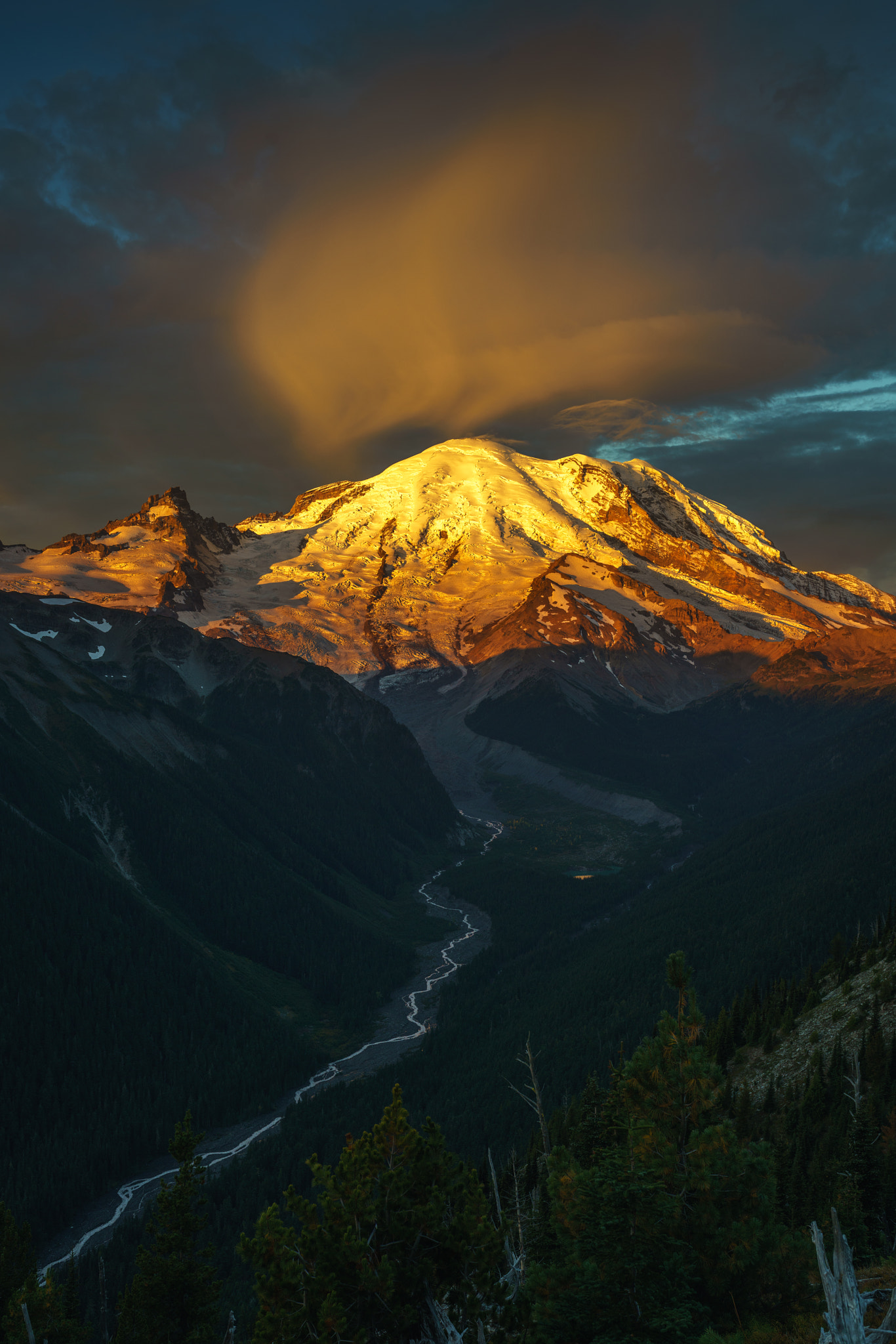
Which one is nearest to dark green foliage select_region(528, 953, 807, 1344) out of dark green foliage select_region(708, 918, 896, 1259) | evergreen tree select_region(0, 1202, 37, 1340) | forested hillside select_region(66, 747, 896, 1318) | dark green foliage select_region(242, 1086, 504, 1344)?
dark green foliage select_region(242, 1086, 504, 1344)

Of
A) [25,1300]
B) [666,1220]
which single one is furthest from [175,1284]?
[666,1220]

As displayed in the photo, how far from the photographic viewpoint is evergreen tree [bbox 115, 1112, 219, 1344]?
48.0 m

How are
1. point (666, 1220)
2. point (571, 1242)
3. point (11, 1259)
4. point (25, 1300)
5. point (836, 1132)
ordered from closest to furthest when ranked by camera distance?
point (666, 1220) < point (571, 1242) < point (25, 1300) < point (11, 1259) < point (836, 1132)

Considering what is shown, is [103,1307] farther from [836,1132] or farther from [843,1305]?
[843,1305]

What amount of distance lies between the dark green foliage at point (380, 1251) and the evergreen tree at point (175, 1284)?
17.2 m

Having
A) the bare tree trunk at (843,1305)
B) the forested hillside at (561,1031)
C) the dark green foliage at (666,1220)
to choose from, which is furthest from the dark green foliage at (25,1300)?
the bare tree trunk at (843,1305)

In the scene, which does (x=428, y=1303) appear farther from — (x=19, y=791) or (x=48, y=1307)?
(x=19, y=791)

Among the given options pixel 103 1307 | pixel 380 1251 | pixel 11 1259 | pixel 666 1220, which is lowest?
pixel 103 1307

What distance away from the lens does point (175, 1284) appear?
4809 centimetres

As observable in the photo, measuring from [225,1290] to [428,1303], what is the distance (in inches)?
2745

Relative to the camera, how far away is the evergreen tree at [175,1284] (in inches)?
1891

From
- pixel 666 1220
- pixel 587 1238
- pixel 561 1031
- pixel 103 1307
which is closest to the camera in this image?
pixel 587 1238

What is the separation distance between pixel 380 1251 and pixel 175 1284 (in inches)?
839

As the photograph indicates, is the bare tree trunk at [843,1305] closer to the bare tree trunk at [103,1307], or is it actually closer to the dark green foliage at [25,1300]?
the dark green foliage at [25,1300]
